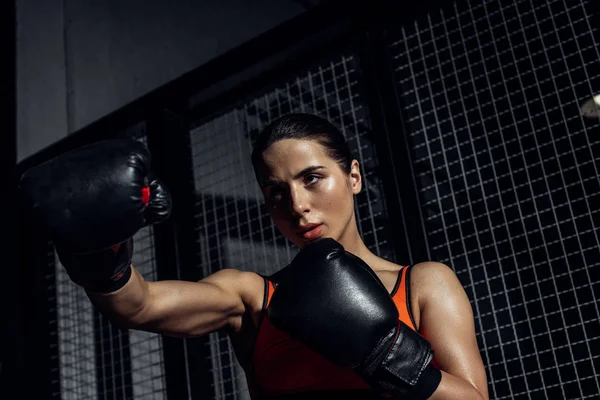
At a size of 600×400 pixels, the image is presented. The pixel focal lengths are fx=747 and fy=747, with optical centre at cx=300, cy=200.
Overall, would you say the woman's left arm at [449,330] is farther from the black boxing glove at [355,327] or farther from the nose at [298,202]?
the nose at [298,202]

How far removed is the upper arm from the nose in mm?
174

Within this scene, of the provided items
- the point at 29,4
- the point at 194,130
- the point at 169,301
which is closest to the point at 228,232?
the point at 194,130

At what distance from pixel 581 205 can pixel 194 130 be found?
6.25ft

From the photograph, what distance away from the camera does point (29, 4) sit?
423cm

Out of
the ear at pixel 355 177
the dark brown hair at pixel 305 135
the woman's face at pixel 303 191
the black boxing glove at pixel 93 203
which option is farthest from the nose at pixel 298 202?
the black boxing glove at pixel 93 203

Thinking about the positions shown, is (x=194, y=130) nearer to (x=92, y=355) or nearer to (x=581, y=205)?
(x=92, y=355)

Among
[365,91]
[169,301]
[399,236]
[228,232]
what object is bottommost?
[169,301]

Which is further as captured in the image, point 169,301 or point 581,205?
point 581,205

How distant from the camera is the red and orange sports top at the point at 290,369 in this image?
1444 mm

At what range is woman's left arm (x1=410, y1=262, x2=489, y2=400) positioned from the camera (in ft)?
4.75

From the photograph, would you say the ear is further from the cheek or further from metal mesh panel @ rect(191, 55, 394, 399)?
metal mesh panel @ rect(191, 55, 394, 399)

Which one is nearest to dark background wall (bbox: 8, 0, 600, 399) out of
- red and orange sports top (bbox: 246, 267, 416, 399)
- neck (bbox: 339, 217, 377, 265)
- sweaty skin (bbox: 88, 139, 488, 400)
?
neck (bbox: 339, 217, 377, 265)

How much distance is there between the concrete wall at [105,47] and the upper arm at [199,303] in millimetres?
2010

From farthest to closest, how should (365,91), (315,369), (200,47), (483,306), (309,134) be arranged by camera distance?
(483,306), (200,47), (365,91), (309,134), (315,369)
